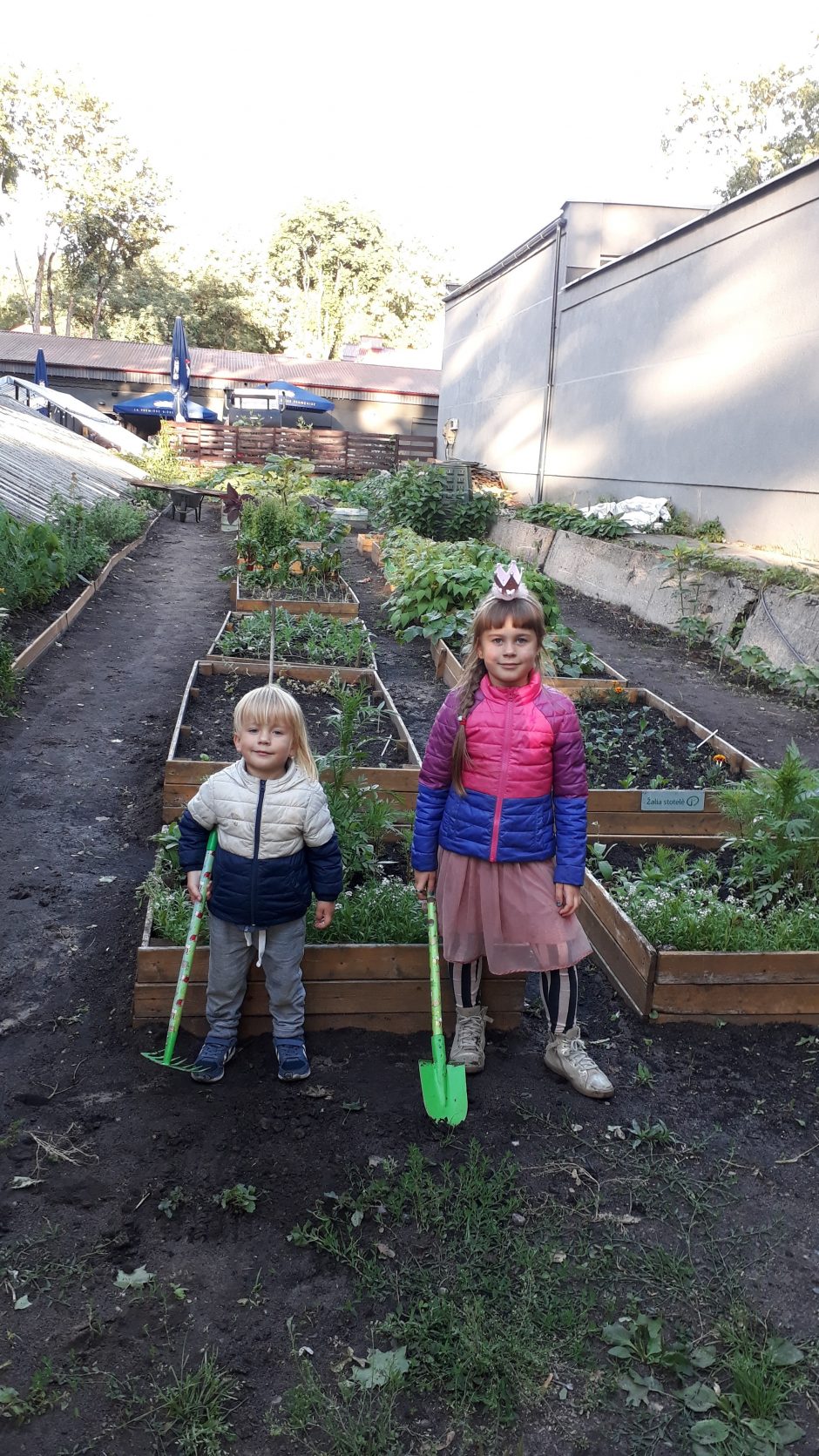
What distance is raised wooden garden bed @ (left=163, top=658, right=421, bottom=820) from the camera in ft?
15.8

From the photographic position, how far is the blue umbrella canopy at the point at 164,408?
28.9m

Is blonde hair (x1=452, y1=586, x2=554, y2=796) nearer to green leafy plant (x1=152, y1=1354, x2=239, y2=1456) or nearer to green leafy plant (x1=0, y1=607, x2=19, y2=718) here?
green leafy plant (x1=152, y1=1354, x2=239, y2=1456)

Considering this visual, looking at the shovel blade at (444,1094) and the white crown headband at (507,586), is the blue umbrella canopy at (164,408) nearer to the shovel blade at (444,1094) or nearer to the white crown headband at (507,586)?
the white crown headband at (507,586)

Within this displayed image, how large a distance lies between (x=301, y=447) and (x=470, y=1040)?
28064 millimetres

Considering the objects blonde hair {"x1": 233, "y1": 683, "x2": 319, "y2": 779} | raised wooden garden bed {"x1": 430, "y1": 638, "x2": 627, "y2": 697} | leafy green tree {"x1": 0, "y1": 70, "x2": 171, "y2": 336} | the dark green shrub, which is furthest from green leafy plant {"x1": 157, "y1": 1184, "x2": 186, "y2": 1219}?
leafy green tree {"x1": 0, "y1": 70, "x2": 171, "y2": 336}

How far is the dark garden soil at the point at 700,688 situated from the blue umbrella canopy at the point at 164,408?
2062cm

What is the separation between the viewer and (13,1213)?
99.0 inches

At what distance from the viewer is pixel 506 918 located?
10.1 feet

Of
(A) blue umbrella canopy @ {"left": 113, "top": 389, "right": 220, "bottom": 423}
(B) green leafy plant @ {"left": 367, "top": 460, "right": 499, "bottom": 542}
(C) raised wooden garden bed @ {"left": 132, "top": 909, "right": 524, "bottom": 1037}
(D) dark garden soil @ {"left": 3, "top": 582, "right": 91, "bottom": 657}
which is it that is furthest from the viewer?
(A) blue umbrella canopy @ {"left": 113, "top": 389, "right": 220, "bottom": 423}

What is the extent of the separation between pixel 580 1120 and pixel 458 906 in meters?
0.74

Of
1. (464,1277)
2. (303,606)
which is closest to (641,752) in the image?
(464,1277)

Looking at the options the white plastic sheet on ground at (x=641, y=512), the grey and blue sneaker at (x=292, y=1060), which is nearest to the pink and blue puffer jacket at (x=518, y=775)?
the grey and blue sneaker at (x=292, y=1060)

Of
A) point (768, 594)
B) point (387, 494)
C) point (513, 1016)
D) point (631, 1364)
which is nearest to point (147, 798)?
point (513, 1016)

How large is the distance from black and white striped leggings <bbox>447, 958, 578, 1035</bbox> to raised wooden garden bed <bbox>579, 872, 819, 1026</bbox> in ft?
1.36
